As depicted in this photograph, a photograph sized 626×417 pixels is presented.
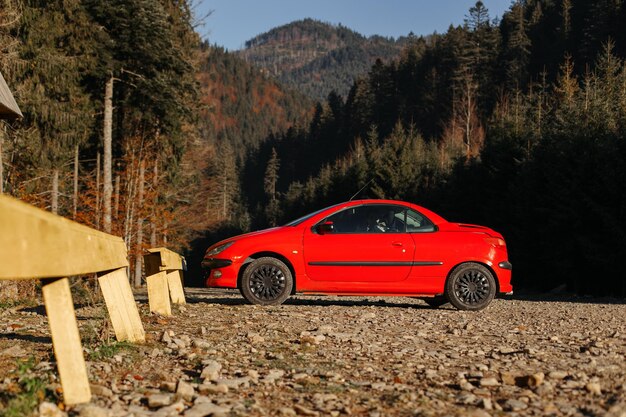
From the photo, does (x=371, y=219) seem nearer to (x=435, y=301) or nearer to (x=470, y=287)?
(x=470, y=287)

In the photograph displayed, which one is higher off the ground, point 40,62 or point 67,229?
point 40,62

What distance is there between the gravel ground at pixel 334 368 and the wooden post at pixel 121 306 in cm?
13

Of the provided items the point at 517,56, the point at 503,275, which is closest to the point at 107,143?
the point at 503,275

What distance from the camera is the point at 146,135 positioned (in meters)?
33.6

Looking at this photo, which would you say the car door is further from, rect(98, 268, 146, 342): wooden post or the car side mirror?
rect(98, 268, 146, 342): wooden post

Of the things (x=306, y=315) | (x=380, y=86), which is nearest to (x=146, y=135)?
(x=306, y=315)

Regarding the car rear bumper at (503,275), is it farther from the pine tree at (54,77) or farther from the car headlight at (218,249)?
the pine tree at (54,77)

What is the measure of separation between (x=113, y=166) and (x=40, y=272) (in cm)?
3249

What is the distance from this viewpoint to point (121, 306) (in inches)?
218

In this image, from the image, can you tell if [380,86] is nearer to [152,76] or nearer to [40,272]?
[152,76]

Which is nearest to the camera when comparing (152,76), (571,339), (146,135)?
(571,339)

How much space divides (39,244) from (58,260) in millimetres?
283

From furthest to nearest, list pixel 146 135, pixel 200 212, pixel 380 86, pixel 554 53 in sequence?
pixel 380 86
pixel 554 53
pixel 200 212
pixel 146 135

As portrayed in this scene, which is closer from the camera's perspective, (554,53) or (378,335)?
(378,335)
